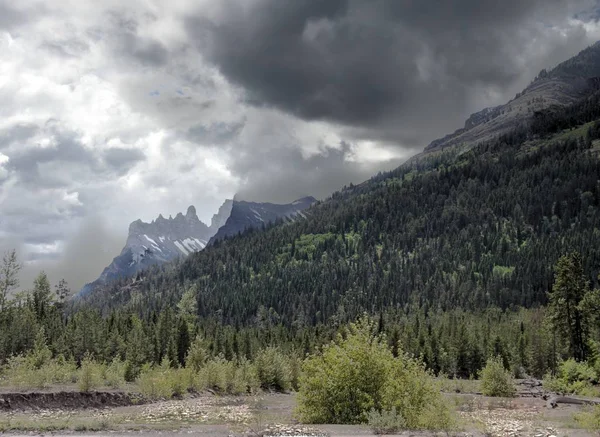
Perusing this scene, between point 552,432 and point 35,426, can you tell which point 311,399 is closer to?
point 552,432

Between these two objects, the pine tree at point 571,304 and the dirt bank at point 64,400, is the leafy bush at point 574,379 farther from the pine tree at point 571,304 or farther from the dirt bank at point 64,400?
the dirt bank at point 64,400

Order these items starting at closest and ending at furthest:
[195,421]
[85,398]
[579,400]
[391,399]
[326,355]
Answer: [391,399]
[326,355]
[195,421]
[85,398]
[579,400]

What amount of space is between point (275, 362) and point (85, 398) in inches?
Answer: 1097

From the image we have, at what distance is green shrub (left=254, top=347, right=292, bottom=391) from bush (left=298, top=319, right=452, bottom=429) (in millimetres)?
34559

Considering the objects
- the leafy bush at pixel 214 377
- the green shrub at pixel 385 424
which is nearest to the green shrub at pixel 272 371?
the leafy bush at pixel 214 377

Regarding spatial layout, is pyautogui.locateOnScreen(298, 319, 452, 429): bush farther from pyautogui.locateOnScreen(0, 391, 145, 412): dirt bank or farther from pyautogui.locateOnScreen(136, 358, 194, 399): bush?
pyautogui.locateOnScreen(136, 358, 194, 399): bush

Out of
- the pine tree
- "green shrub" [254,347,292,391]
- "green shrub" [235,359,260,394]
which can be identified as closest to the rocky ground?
"green shrub" [235,359,260,394]

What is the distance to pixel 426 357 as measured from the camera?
104500 millimetres

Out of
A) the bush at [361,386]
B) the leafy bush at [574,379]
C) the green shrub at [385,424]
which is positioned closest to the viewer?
the green shrub at [385,424]

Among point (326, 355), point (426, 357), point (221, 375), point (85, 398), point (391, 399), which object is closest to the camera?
point (391, 399)

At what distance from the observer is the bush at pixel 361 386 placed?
75.2 feet

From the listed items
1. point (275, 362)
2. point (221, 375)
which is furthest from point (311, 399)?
point (275, 362)

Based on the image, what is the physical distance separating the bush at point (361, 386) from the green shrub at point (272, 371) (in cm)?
3456

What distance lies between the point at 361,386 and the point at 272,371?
3699cm
